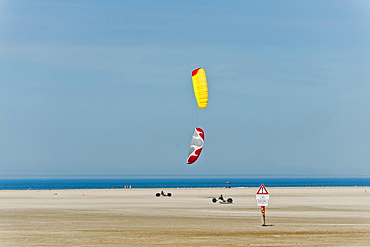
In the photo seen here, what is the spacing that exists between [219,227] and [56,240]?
7.00 meters

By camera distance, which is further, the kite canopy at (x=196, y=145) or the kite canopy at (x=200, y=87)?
the kite canopy at (x=196, y=145)

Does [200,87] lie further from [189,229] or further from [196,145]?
[189,229]

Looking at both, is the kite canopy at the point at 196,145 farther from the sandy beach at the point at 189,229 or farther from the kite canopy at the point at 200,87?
the sandy beach at the point at 189,229

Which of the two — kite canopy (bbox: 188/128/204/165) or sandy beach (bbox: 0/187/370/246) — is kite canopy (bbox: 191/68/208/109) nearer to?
kite canopy (bbox: 188/128/204/165)

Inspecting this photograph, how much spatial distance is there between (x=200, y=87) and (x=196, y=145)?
5005mm

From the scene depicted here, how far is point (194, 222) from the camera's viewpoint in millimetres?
26656

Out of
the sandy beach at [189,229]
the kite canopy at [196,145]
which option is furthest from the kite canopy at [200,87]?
the sandy beach at [189,229]

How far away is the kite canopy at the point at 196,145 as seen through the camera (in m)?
43.5

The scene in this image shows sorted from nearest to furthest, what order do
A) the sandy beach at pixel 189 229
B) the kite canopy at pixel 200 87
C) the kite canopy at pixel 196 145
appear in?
1. the sandy beach at pixel 189 229
2. the kite canopy at pixel 200 87
3. the kite canopy at pixel 196 145

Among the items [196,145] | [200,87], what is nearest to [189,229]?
[200,87]

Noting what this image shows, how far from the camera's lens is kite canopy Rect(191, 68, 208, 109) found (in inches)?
1592

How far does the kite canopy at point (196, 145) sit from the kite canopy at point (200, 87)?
9.81 feet

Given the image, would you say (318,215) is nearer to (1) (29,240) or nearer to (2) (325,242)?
(2) (325,242)

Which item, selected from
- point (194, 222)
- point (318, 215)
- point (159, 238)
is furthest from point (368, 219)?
point (159, 238)
